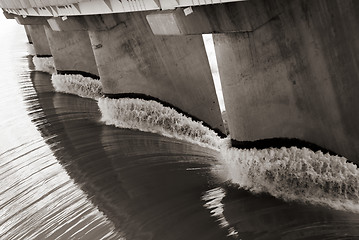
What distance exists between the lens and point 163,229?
7.53m

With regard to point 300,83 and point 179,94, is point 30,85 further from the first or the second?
point 300,83

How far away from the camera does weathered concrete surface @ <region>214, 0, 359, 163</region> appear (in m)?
7.88

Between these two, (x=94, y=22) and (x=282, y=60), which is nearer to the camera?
(x=282, y=60)

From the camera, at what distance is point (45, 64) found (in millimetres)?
22188

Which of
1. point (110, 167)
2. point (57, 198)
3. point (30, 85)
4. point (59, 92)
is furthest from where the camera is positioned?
point (30, 85)

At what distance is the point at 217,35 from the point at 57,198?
13.1ft

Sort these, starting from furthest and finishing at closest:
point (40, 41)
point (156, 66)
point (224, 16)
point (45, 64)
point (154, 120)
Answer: point (40, 41), point (45, 64), point (156, 66), point (154, 120), point (224, 16)

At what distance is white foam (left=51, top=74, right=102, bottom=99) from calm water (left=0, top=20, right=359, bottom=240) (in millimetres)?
2437

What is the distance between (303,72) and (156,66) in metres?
4.98

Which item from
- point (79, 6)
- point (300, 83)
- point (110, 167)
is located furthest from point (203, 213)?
point (79, 6)

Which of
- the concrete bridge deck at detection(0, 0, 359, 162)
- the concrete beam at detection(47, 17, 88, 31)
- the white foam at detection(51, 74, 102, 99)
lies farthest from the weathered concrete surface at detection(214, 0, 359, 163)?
the white foam at detection(51, 74, 102, 99)

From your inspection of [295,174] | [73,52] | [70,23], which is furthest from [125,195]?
[73,52]

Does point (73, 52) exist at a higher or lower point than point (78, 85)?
higher

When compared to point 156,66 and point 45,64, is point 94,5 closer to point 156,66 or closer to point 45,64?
point 156,66
